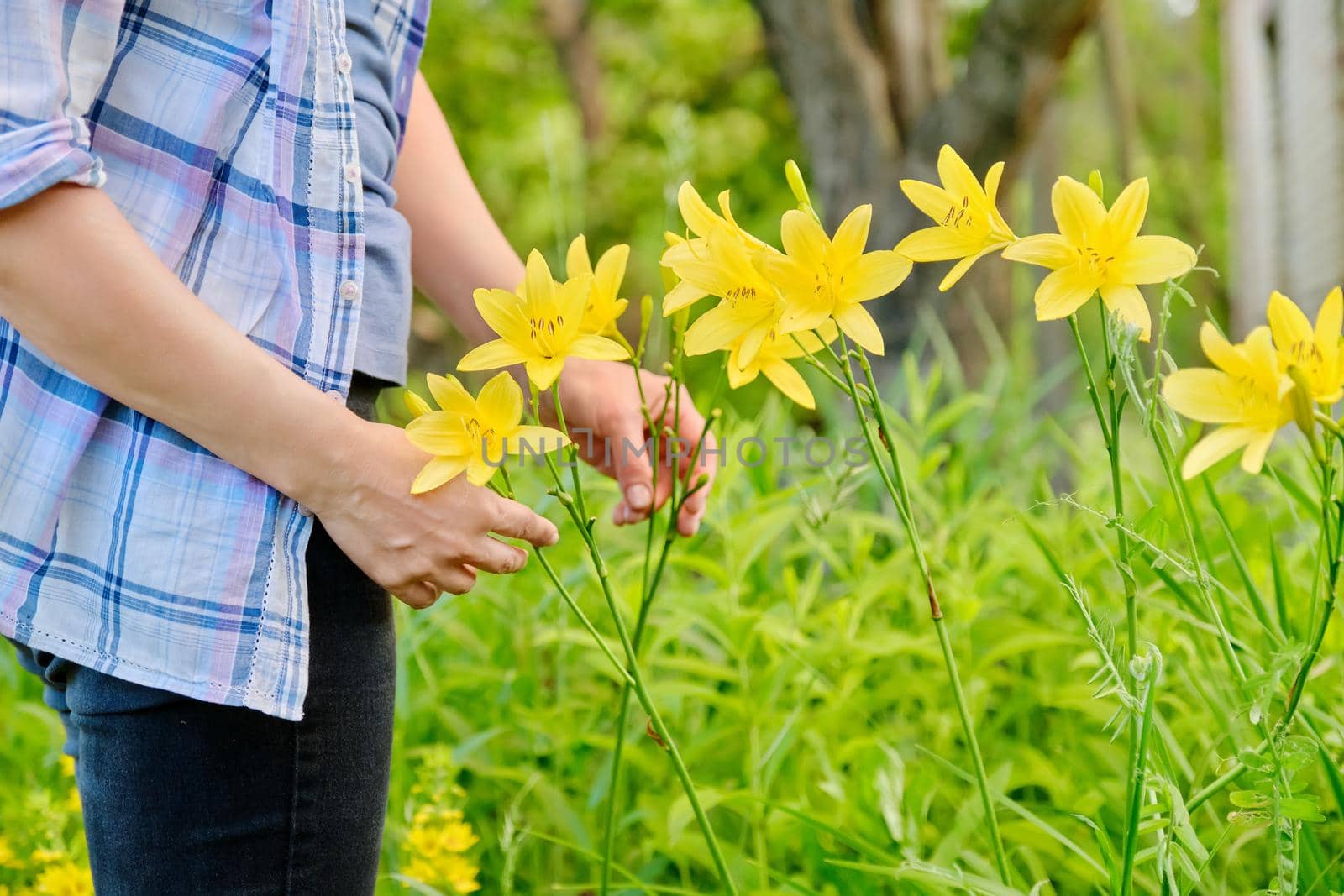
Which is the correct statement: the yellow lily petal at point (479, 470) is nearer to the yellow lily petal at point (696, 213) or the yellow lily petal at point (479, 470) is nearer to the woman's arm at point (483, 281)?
the yellow lily petal at point (696, 213)

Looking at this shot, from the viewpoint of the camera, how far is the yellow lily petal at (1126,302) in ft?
2.40

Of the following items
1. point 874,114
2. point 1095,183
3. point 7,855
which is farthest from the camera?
point 874,114

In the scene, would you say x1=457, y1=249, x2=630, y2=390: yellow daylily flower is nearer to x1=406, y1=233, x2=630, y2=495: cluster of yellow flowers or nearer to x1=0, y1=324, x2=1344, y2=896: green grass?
x1=406, y1=233, x2=630, y2=495: cluster of yellow flowers

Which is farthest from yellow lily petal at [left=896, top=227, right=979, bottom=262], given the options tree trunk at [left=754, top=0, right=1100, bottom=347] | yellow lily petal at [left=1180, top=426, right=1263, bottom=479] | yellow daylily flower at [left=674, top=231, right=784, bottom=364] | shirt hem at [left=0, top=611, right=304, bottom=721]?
tree trunk at [left=754, top=0, right=1100, bottom=347]

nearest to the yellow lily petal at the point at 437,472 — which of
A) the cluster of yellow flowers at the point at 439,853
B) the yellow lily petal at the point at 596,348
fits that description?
the yellow lily petal at the point at 596,348

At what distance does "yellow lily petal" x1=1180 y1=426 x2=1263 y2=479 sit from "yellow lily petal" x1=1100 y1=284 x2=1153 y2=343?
0.27 ft

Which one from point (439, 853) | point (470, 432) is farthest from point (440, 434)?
point (439, 853)

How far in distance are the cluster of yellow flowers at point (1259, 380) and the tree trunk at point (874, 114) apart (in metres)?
2.61

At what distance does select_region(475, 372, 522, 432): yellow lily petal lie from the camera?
79cm

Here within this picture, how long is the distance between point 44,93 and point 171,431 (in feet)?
0.79

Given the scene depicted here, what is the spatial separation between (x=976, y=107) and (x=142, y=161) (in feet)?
8.80

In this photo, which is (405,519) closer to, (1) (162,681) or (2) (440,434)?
(2) (440,434)

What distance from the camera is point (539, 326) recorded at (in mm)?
816

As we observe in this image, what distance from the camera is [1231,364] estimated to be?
27.0 inches
